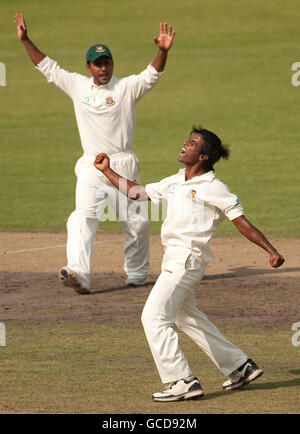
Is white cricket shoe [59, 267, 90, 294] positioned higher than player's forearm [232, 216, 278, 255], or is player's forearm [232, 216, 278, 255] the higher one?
player's forearm [232, 216, 278, 255]

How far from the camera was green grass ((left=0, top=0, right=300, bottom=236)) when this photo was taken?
63.6 feet

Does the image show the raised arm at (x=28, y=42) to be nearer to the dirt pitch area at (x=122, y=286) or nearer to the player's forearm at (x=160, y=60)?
the player's forearm at (x=160, y=60)

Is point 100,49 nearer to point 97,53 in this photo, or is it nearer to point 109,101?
point 97,53

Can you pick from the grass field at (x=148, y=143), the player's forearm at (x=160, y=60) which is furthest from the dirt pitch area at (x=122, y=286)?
the player's forearm at (x=160, y=60)

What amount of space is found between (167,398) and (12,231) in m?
8.53

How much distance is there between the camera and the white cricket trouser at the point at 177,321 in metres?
8.48

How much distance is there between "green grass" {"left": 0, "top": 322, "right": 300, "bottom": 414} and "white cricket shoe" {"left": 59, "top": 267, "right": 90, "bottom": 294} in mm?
1150

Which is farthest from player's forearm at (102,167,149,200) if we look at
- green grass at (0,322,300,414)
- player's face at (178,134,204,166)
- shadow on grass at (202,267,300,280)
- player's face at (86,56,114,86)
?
shadow on grass at (202,267,300,280)

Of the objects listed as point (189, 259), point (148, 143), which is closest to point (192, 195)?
point (189, 259)

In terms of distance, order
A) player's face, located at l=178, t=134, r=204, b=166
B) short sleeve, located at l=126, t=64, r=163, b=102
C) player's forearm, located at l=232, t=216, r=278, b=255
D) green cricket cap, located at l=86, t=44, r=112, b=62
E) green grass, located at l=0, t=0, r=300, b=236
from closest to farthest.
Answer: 1. player's forearm, located at l=232, t=216, r=278, b=255
2. player's face, located at l=178, t=134, r=204, b=166
3. green cricket cap, located at l=86, t=44, r=112, b=62
4. short sleeve, located at l=126, t=64, r=163, b=102
5. green grass, located at l=0, t=0, r=300, b=236

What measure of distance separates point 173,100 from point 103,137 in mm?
15101

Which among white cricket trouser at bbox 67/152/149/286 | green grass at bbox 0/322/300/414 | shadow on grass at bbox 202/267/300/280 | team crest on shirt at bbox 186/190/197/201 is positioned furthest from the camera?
shadow on grass at bbox 202/267/300/280

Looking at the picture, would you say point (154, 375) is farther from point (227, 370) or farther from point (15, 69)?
point (15, 69)

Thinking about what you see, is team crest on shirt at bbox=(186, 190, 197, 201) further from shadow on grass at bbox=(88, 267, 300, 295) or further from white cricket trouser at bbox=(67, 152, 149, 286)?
shadow on grass at bbox=(88, 267, 300, 295)
